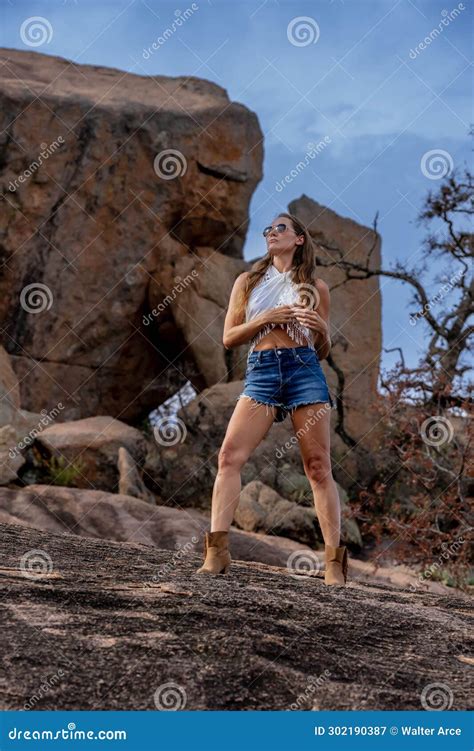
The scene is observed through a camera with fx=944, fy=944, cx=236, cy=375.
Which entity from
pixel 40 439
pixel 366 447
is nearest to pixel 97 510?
pixel 40 439

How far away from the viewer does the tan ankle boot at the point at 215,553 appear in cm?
422

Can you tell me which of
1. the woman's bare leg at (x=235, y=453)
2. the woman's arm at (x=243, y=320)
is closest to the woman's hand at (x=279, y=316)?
the woman's arm at (x=243, y=320)

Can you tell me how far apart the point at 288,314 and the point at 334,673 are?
5.87 ft

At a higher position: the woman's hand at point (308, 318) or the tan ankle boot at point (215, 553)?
the woman's hand at point (308, 318)

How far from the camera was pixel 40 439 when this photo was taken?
12.2 m

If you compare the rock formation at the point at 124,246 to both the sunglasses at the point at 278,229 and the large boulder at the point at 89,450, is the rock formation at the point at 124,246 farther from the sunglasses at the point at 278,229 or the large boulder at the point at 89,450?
the sunglasses at the point at 278,229

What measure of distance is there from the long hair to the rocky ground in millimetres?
1350

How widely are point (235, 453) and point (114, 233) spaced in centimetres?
1297

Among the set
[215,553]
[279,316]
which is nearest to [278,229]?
[279,316]

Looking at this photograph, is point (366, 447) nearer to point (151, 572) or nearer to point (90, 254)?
point (90, 254)

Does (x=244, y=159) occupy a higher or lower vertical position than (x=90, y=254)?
higher

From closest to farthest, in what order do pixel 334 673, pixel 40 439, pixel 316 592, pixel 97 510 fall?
pixel 334 673 → pixel 316 592 → pixel 97 510 → pixel 40 439

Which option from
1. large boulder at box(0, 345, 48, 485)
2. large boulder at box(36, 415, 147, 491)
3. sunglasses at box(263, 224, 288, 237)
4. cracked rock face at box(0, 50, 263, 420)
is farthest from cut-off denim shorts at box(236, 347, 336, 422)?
cracked rock face at box(0, 50, 263, 420)

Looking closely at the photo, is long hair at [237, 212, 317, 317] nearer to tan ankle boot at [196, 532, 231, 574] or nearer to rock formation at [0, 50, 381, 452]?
tan ankle boot at [196, 532, 231, 574]
